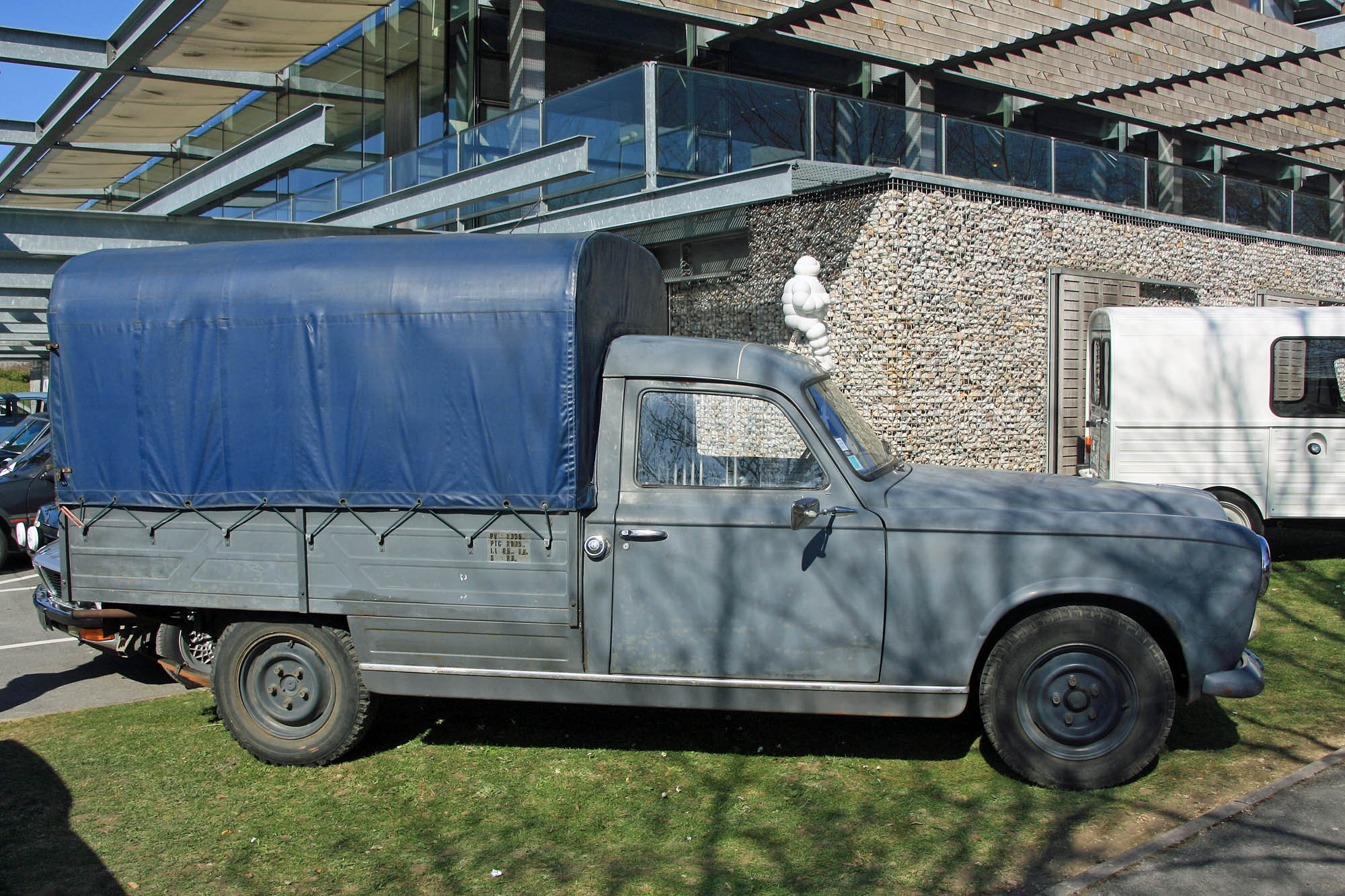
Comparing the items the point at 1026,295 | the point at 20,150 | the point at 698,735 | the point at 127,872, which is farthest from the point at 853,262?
the point at 20,150

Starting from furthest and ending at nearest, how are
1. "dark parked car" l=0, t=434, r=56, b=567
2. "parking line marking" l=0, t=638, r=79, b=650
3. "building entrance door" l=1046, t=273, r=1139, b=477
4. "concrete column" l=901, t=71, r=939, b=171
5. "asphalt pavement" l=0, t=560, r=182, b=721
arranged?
1. "concrete column" l=901, t=71, r=939, b=171
2. "building entrance door" l=1046, t=273, r=1139, b=477
3. "dark parked car" l=0, t=434, r=56, b=567
4. "parking line marking" l=0, t=638, r=79, b=650
5. "asphalt pavement" l=0, t=560, r=182, b=721

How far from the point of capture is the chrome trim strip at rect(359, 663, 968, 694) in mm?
4789

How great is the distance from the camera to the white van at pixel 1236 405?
10.1m

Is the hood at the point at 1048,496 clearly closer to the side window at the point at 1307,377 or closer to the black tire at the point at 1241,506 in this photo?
the black tire at the point at 1241,506

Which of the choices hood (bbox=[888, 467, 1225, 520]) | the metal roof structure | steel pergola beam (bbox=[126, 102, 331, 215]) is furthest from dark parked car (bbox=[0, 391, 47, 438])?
hood (bbox=[888, 467, 1225, 520])

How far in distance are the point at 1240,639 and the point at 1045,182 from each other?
12.7 meters

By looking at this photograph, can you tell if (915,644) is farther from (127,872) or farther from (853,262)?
(853,262)

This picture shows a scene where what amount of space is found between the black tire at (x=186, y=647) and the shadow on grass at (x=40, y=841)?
0.79 m

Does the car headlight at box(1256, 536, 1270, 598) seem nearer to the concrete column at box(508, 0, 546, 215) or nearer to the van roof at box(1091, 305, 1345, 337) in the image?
the van roof at box(1091, 305, 1345, 337)

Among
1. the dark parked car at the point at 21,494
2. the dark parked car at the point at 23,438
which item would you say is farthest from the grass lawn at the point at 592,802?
the dark parked car at the point at 23,438

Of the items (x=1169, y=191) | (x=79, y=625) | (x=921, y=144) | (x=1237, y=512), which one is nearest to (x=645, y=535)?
(x=79, y=625)

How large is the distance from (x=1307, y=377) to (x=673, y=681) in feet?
27.3

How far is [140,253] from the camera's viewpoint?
18.1ft

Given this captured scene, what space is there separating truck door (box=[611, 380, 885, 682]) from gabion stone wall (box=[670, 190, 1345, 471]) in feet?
25.9
